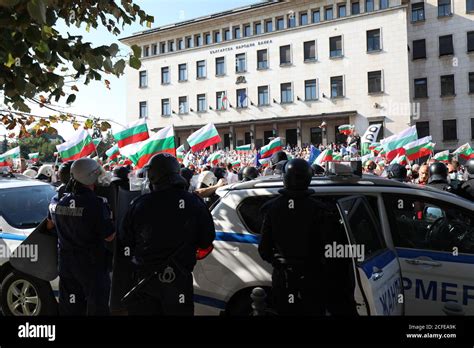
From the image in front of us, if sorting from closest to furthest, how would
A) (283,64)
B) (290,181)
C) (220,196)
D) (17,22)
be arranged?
1. (17,22)
2. (290,181)
3. (220,196)
4. (283,64)

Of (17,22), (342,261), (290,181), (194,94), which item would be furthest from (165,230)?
(194,94)

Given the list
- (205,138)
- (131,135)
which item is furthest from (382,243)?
(205,138)

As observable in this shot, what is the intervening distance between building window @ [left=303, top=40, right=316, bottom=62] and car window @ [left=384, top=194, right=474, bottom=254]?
122ft

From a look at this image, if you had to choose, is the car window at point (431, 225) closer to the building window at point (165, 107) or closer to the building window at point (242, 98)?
the building window at point (242, 98)

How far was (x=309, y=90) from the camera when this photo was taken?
39.2m

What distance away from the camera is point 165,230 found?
10.3 feet

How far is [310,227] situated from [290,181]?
381 mm

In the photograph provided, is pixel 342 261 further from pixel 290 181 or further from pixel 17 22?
pixel 17 22

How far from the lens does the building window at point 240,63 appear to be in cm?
4231

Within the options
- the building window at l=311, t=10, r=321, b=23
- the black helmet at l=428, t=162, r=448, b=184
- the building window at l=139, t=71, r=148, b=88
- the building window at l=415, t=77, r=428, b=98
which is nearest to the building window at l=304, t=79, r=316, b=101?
the building window at l=311, t=10, r=321, b=23

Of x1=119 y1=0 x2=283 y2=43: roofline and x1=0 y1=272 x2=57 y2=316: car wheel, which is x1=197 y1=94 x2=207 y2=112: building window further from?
x1=0 y1=272 x2=57 y2=316: car wheel

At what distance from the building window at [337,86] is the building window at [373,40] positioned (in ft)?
11.4

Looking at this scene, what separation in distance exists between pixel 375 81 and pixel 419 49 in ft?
16.4

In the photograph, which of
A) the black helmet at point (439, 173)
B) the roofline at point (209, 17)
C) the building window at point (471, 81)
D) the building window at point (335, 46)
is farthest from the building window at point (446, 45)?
the black helmet at point (439, 173)
